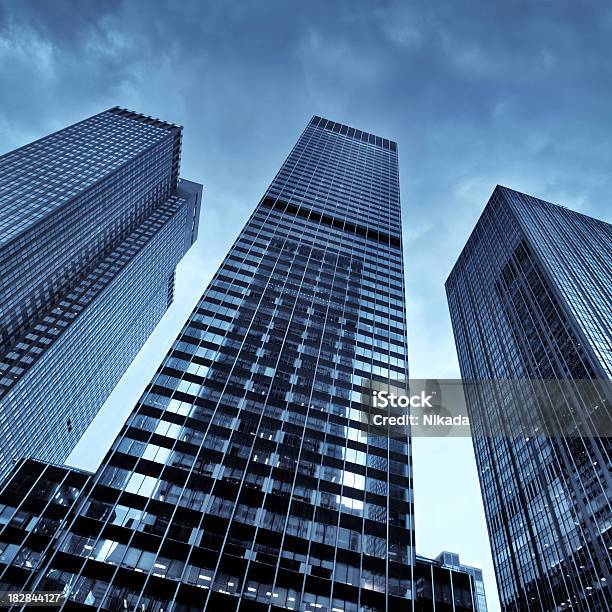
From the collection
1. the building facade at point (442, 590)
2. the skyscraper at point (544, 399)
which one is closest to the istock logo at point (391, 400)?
the building facade at point (442, 590)

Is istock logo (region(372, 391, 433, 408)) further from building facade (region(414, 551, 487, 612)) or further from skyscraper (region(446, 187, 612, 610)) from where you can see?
skyscraper (region(446, 187, 612, 610))

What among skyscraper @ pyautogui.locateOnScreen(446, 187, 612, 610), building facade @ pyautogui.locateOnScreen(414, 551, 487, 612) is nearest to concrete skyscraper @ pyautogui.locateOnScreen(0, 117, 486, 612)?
building facade @ pyautogui.locateOnScreen(414, 551, 487, 612)

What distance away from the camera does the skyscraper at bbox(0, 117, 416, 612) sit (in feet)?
Answer: 143

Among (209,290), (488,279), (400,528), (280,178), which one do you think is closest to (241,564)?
(400,528)

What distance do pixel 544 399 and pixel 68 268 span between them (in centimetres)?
14268

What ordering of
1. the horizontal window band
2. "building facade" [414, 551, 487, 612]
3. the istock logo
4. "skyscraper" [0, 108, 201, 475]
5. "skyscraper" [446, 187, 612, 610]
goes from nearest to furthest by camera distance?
"building facade" [414, 551, 487, 612] < the istock logo < "skyscraper" [446, 187, 612, 610] < the horizontal window band < "skyscraper" [0, 108, 201, 475]

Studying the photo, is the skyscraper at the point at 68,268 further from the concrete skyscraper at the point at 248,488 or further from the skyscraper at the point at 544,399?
the skyscraper at the point at 544,399

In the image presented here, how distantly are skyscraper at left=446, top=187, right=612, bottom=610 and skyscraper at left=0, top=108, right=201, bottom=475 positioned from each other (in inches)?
4946

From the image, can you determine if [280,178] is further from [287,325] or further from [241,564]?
[241,564]

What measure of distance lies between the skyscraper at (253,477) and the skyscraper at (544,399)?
43.7 meters

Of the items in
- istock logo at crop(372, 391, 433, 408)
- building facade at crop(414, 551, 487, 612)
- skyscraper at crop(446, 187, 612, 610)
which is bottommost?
building facade at crop(414, 551, 487, 612)

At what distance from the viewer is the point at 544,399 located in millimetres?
111438

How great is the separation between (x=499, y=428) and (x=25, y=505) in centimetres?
11424

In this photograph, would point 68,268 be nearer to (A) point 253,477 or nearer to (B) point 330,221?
(B) point 330,221
